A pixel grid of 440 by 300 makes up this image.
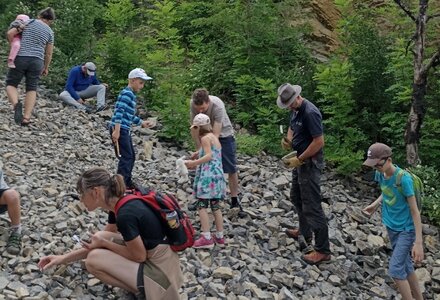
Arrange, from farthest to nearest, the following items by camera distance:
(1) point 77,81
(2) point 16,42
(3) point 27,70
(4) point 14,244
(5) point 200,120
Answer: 1. (1) point 77,81
2. (3) point 27,70
3. (2) point 16,42
4. (5) point 200,120
5. (4) point 14,244

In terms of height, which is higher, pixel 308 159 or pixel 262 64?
pixel 262 64

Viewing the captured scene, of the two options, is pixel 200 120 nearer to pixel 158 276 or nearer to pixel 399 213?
pixel 158 276

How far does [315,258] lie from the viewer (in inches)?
287

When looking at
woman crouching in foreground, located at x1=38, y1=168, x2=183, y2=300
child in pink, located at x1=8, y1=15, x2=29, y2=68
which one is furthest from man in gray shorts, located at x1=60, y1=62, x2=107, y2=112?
woman crouching in foreground, located at x1=38, y1=168, x2=183, y2=300

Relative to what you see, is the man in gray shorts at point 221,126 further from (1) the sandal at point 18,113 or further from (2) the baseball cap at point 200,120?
(1) the sandal at point 18,113

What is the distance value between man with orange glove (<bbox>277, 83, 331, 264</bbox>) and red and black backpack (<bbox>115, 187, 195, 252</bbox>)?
221 centimetres

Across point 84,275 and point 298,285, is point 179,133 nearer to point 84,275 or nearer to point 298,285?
point 298,285

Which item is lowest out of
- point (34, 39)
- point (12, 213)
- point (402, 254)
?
point (12, 213)

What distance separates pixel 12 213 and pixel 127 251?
1.60 meters

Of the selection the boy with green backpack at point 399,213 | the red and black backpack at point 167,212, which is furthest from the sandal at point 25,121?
the boy with green backpack at point 399,213

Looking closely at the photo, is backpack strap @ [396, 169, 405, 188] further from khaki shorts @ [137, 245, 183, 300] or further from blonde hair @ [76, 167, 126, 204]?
blonde hair @ [76, 167, 126, 204]

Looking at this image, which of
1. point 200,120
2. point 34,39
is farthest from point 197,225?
point 34,39

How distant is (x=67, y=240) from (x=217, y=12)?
978 cm

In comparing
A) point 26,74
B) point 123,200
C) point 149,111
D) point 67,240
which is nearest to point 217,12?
point 149,111
